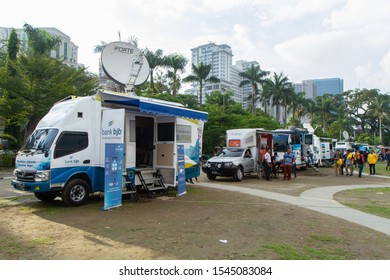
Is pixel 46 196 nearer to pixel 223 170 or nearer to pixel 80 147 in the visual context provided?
pixel 80 147

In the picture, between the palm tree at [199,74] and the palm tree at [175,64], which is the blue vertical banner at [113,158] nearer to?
the palm tree at [175,64]

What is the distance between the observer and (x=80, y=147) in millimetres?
9148

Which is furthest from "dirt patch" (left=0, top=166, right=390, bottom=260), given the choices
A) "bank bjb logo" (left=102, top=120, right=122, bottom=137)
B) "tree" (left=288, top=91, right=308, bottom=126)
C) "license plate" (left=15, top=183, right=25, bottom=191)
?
"tree" (left=288, top=91, right=308, bottom=126)

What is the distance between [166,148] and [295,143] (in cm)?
1414

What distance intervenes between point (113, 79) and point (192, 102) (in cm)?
2735

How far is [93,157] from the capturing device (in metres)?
9.45

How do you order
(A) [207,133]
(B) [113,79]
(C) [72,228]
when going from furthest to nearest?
1. (A) [207,133]
2. (B) [113,79]
3. (C) [72,228]

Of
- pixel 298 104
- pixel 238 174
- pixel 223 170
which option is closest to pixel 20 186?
pixel 223 170

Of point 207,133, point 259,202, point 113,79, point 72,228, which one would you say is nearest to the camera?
point 72,228

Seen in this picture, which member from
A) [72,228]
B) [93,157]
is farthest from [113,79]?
[72,228]

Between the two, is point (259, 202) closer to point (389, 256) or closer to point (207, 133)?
point (389, 256)

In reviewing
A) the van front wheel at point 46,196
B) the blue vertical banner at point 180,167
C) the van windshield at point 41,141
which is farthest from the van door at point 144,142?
the van windshield at point 41,141

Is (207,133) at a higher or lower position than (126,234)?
higher

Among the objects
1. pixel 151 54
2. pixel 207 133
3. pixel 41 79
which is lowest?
pixel 207 133
